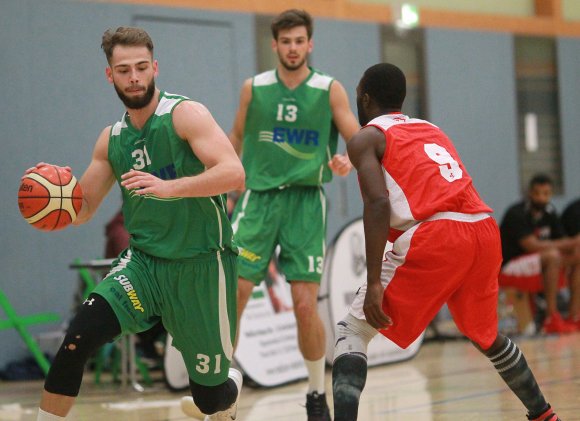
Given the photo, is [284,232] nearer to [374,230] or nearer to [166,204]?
[166,204]

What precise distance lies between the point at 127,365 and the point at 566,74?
826 centimetres

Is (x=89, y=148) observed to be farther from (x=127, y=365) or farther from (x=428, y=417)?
(x=428, y=417)

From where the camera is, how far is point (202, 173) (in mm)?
4473

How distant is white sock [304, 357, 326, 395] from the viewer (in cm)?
615

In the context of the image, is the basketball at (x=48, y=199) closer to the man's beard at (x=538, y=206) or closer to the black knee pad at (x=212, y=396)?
the black knee pad at (x=212, y=396)

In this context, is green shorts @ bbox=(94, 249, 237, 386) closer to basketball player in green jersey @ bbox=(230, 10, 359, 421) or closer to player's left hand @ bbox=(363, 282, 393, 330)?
player's left hand @ bbox=(363, 282, 393, 330)

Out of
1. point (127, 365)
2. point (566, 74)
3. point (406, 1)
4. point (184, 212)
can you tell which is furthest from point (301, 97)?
point (566, 74)

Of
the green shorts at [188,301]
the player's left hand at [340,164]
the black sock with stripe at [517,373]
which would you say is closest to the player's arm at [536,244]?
the player's left hand at [340,164]

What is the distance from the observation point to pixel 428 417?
6270 millimetres

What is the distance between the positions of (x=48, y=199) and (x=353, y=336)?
55.8 inches

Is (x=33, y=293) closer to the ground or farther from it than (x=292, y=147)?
closer to the ground

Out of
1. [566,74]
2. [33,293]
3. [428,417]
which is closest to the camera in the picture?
[428,417]

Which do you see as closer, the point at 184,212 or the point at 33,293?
the point at 184,212

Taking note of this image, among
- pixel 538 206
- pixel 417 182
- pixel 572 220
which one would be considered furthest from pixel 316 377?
pixel 572 220
